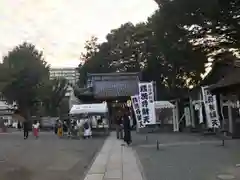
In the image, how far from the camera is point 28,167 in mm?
13320

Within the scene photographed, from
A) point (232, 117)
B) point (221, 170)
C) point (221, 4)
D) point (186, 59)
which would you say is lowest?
point (221, 170)

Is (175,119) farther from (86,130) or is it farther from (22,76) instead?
(22,76)

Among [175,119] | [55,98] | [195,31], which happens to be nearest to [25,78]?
[55,98]

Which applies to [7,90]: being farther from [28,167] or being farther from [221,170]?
[221,170]

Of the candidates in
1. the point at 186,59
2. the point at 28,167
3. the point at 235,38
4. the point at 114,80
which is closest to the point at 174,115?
the point at 114,80

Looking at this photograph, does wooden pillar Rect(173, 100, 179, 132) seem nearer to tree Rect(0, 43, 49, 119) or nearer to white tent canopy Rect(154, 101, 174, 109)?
white tent canopy Rect(154, 101, 174, 109)

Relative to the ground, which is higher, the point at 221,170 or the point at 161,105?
the point at 161,105

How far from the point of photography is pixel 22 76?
2133 inches

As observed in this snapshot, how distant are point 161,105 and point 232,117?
504 inches

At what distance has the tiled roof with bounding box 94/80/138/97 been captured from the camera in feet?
145

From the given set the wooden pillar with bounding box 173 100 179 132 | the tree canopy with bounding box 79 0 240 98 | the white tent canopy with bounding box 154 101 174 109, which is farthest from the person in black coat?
A: the wooden pillar with bounding box 173 100 179 132

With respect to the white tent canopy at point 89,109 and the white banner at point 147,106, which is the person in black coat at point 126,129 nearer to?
the white banner at point 147,106

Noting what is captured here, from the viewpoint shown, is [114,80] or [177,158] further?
[114,80]

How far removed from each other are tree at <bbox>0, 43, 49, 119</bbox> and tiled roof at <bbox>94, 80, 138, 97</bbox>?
1351cm
